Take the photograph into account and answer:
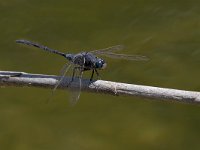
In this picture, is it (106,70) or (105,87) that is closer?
(105,87)

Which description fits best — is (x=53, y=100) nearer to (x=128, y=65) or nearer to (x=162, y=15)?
(x=128, y=65)

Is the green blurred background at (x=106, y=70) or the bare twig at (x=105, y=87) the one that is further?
the green blurred background at (x=106, y=70)

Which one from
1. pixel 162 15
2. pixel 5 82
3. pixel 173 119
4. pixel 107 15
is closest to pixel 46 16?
pixel 107 15

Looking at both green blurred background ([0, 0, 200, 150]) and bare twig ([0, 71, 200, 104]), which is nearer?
bare twig ([0, 71, 200, 104])
